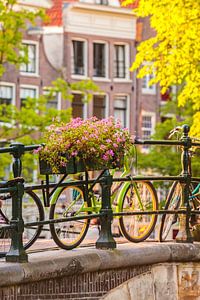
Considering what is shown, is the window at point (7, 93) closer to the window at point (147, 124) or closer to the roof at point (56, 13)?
the roof at point (56, 13)

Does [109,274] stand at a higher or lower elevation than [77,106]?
lower

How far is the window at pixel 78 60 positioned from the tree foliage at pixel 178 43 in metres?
26.1

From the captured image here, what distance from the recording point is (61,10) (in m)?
45.4

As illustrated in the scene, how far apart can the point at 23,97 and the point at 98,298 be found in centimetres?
3159

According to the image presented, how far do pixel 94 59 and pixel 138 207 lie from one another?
3425 cm

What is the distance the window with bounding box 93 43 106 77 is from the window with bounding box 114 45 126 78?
53 centimetres

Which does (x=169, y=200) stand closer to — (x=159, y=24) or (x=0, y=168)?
(x=159, y=24)

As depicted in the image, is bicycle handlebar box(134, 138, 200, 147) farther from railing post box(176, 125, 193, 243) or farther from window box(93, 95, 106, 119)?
window box(93, 95, 106, 119)

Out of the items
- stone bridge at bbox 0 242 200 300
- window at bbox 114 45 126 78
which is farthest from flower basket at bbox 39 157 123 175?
window at bbox 114 45 126 78

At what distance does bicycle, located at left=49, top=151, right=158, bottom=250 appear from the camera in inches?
417

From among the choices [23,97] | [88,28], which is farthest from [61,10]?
[23,97]

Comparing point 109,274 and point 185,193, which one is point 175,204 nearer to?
point 185,193

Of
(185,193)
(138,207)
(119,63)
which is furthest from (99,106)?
(138,207)

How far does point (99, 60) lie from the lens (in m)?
45.8
